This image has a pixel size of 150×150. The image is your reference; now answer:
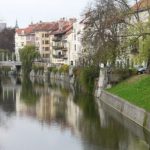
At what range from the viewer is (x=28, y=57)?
373ft

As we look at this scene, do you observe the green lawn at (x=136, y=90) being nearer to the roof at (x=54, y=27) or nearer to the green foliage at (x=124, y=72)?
the green foliage at (x=124, y=72)

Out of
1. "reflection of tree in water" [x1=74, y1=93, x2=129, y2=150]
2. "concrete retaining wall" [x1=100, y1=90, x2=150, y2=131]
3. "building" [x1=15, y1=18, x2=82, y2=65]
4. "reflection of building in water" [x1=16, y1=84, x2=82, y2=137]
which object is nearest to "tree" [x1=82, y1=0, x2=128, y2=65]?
"concrete retaining wall" [x1=100, y1=90, x2=150, y2=131]

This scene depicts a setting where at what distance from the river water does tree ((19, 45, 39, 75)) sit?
185 feet

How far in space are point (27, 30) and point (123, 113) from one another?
105559 mm

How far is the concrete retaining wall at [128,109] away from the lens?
35.4 meters

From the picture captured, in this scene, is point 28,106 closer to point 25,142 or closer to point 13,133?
point 13,133

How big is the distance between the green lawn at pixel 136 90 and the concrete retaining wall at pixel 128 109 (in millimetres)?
442

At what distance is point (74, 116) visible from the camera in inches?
1753

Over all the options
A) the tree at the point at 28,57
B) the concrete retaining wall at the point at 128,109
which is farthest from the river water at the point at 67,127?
the tree at the point at 28,57

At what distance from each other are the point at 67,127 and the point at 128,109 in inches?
209

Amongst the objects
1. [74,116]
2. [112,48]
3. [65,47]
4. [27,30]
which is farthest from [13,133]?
[27,30]

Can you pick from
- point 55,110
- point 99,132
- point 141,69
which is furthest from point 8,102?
point 99,132

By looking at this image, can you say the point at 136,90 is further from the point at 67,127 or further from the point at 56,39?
the point at 56,39

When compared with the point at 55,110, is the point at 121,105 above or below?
above
